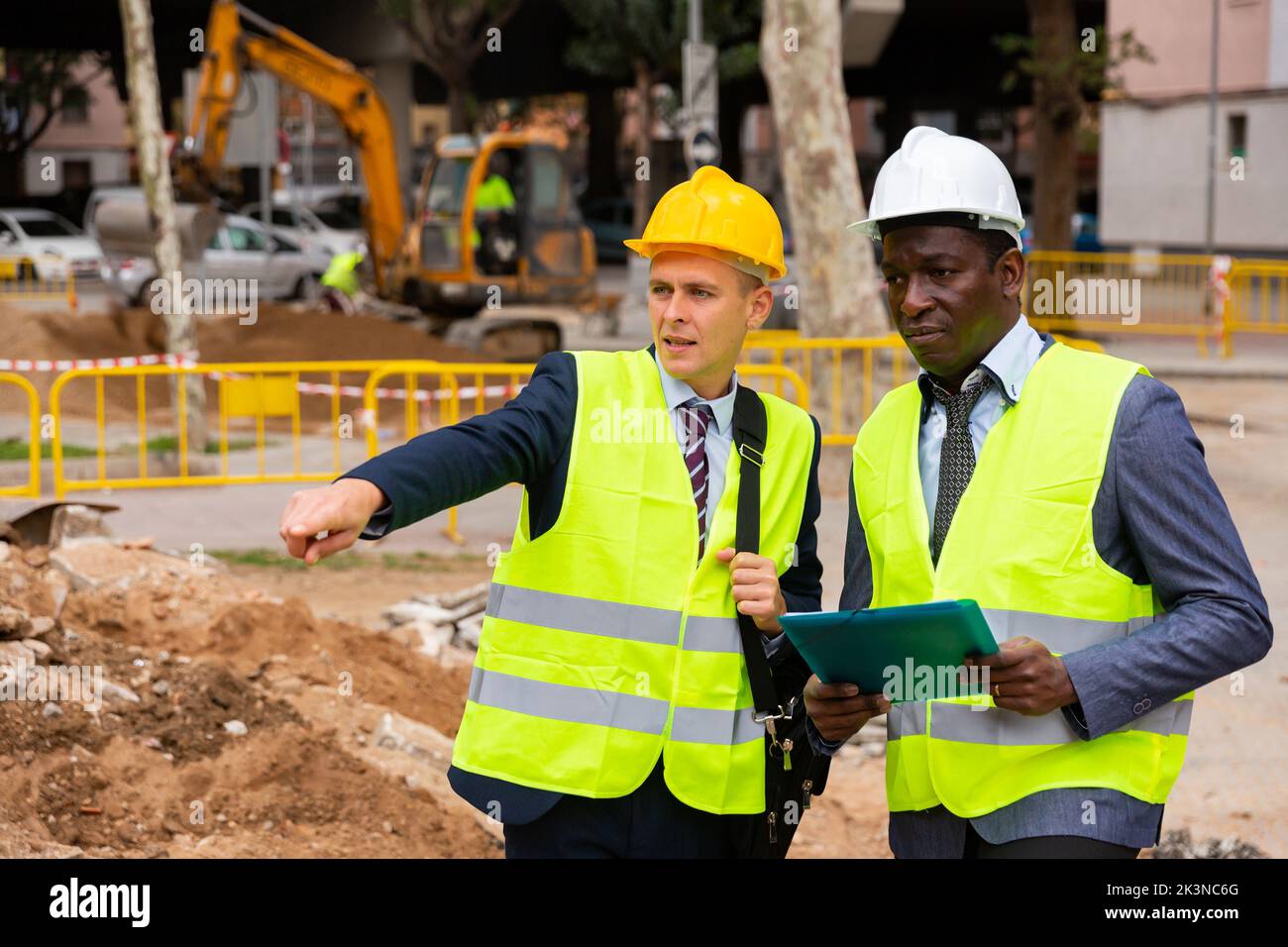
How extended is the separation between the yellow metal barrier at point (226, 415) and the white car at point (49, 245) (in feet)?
52.0

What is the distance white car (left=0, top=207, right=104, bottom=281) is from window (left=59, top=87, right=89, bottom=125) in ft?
68.2

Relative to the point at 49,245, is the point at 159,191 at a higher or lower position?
higher

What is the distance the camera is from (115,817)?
5590 millimetres

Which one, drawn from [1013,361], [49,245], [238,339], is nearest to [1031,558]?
[1013,361]

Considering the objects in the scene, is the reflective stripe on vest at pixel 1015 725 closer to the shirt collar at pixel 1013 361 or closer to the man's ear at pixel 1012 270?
the shirt collar at pixel 1013 361

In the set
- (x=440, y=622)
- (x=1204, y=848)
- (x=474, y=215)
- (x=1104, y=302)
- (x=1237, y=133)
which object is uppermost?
(x=1237, y=133)

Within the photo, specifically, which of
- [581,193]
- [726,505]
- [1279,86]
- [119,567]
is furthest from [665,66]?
[726,505]

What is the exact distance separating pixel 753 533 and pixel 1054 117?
69.9 feet

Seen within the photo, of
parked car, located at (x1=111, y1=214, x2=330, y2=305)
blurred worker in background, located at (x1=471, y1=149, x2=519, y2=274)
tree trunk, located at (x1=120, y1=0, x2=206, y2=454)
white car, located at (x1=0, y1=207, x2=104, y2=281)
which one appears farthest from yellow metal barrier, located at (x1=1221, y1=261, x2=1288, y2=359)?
white car, located at (x1=0, y1=207, x2=104, y2=281)

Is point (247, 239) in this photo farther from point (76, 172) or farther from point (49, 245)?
point (76, 172)

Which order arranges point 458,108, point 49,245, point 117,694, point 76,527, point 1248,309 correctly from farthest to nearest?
point 458,108
point 49,245
point 1248,309
point 76,527
point 117,694

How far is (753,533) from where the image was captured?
3311 mm

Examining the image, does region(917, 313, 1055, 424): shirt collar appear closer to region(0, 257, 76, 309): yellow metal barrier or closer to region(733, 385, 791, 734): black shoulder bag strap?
region(733, 385, 791, 734): black shoulder bag strap

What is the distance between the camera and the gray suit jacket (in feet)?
9.35
